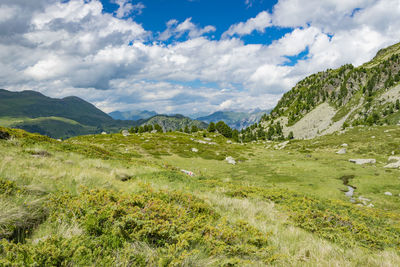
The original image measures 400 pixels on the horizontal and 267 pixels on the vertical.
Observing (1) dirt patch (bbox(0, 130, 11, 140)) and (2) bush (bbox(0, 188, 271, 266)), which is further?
(1) dirt patch (bbox(0, 130, 11, 140))

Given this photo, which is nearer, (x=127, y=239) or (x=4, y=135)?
(x=127, y=239)

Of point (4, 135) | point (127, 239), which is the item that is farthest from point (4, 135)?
point (127, 239)

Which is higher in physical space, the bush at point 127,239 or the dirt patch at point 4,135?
the dirt patch at point 4,135

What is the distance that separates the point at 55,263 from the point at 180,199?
547 cm

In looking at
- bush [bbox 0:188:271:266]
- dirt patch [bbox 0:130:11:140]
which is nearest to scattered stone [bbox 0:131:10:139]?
dirt patch [bbox 0:130:11:140]

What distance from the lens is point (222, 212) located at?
9.45m

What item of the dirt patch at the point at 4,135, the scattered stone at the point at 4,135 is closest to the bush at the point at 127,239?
the dirt patch at the point at 4,135

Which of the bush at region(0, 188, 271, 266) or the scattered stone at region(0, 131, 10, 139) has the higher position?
the scattered stone at region(0, 131, 10, 139)

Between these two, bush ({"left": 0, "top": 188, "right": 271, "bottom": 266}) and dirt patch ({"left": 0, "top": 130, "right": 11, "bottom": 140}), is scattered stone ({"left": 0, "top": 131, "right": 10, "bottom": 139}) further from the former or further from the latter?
bush ({"left": 0, "top": 188, "right": 271, "bottom": 266})

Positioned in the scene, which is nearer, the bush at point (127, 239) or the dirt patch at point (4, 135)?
the bush at point (127, 239)

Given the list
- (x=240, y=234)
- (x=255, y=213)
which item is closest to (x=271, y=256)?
(x=240, y=234)

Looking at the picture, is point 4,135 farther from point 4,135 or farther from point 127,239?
point 127,239

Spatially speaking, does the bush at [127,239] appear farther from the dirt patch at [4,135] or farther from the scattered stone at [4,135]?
the scattered stone at [4,135]

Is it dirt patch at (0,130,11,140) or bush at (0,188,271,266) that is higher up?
dirt patch at (0,130,11,140)
